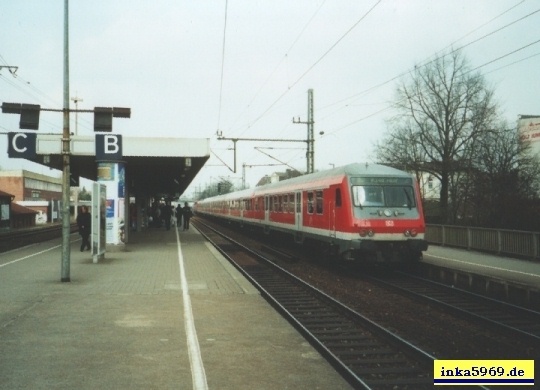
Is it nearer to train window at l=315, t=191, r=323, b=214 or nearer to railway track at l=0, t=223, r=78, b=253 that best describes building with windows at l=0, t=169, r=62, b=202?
railway track at l=0, t=223, r=78, b=253

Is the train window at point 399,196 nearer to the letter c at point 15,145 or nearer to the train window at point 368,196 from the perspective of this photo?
the train window at point 368,196

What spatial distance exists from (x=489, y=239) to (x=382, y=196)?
20.8ft

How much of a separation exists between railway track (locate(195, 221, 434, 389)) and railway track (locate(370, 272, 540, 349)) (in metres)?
1.89

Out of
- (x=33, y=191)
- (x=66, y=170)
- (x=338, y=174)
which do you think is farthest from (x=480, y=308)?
(x=33, y=191)

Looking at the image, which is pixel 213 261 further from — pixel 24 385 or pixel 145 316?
pixel 24 385

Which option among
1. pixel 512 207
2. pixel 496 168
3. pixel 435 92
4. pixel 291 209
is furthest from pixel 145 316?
pixel 435 92

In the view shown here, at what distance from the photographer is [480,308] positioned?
33.8 ft

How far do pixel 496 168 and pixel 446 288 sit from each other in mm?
16112

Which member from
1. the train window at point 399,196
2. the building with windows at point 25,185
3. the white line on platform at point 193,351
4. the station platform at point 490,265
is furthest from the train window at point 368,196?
the building with windows at point 25,185

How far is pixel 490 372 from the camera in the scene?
19.2 ft

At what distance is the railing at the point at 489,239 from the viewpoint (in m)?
16.7

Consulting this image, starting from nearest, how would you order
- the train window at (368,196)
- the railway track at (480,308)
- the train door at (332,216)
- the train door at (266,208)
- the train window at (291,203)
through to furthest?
the railway track at (480,308)
the train window at (368,196)
the train door at (332,216)
the train window at (291,203)
the train door at (266,208)

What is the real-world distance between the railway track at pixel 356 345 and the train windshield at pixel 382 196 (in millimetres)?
3079

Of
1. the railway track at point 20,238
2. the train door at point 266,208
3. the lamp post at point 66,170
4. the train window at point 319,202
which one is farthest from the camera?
the train door at point 266,208
